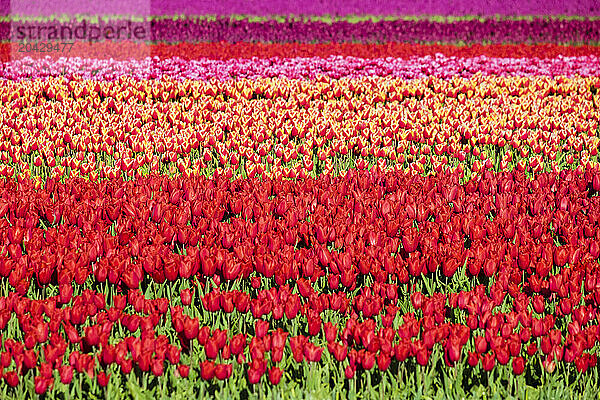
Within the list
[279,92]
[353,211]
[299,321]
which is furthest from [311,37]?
[299,321]

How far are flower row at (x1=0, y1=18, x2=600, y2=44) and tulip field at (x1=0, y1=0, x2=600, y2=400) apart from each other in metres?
12.5

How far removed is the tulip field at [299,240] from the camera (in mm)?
2963

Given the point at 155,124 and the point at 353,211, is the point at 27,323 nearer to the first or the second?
the point at 353,211

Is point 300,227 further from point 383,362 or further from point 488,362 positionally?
point 488,362

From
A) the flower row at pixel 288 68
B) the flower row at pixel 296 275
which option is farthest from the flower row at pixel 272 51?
the flower row at pixel 296 275

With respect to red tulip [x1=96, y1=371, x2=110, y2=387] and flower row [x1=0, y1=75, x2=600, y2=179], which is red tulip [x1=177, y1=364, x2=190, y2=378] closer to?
red tulip [x1=96, y1=371, x2=110, y2=387]

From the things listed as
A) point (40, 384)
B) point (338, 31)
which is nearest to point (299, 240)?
point (40, 384)

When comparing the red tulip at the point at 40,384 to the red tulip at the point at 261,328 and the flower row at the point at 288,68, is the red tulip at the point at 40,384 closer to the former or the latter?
the red tulip at the point at 261,328

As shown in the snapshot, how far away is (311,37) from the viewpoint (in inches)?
944

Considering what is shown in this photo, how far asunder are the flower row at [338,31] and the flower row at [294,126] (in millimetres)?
12654

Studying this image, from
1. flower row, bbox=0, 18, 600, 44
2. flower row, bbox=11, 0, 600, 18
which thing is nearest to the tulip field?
flower row, bbox=0, 18, 600, 44

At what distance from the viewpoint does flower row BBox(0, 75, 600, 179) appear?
714 centimetres

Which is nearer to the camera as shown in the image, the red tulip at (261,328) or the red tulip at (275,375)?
the red tulip at (275,375)

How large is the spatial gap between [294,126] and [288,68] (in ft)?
22.1
